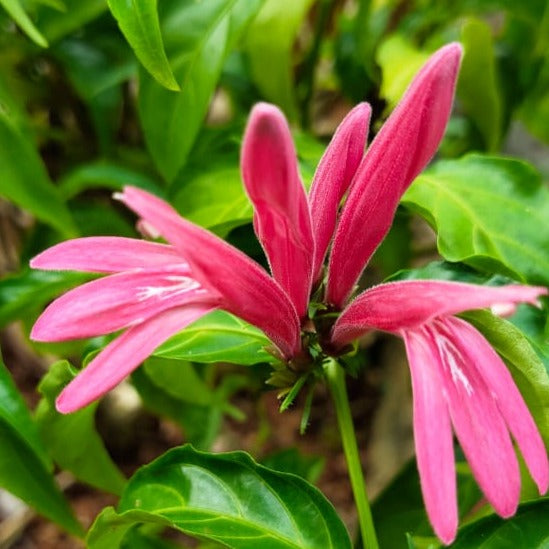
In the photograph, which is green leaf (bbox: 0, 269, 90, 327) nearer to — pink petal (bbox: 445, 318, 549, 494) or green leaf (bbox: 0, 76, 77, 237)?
green leaf (bbox: 0, 76, 77, 237)

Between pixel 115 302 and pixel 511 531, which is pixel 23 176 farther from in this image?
pixel 511 531

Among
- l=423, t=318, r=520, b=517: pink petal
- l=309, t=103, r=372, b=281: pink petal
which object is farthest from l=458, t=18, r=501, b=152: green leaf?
l=423, t=318, r=520, b=517: pink petal

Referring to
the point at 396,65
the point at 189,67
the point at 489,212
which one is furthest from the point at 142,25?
the point at 396,65

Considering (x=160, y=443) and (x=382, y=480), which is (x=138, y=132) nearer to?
(x=160, y=443)

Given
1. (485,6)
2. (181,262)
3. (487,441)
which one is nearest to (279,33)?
(485,6)

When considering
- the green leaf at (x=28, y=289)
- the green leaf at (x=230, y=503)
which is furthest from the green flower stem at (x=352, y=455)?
the green leaf at (x=28, y=289)
